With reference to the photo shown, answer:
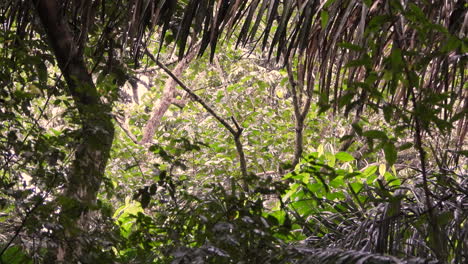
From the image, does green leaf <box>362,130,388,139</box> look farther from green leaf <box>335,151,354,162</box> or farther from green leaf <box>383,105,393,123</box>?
green leaf <box>335,151,354,162</box>

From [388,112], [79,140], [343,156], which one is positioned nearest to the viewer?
[388,112]

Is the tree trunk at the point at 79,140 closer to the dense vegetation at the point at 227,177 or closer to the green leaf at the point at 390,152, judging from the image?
the dense vegetation at the point at 227,177

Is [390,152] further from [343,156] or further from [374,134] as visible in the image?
[343,156]

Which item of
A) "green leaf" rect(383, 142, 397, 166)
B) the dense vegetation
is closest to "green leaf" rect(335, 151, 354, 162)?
the dense vegetation

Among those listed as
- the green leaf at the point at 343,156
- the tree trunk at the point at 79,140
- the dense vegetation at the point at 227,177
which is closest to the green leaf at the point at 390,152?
the dense vegetation at the point at 227,177

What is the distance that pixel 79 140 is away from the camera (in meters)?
1.36

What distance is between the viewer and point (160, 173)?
1.36 metres

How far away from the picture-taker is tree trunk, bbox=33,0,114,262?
1.29m

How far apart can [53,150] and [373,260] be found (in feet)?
2.38

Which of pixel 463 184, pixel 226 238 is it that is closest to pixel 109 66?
pixel 226 238

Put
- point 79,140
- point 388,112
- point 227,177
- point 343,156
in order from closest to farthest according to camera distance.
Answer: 1. point 388,112
2. point 79,140
3. point 227,177
4. point 343,156

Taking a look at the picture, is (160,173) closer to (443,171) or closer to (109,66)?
(109,66)

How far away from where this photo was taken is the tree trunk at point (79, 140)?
1286 mm

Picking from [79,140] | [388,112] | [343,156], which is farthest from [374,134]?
[343,156]
